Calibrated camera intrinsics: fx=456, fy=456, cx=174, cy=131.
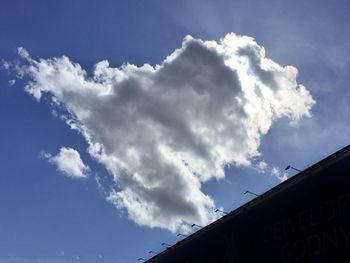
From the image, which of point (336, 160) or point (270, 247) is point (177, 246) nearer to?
point (270, 247)

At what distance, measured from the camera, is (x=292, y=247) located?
20234mm

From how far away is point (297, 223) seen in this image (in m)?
20.5

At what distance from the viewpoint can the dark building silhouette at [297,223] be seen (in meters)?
18.5

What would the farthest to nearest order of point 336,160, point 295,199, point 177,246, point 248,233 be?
point 177,246
point 248,233
point 295,199
point 336,160

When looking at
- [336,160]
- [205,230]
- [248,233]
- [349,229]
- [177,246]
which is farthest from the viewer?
[177,246]

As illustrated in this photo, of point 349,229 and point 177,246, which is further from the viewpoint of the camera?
point 177,246

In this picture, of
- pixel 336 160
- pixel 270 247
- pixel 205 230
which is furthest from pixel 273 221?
pixel 205 230

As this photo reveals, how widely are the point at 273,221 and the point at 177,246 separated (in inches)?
466

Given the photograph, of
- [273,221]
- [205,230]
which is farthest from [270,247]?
[205,230]

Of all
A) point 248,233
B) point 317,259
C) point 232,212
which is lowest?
point 317,259

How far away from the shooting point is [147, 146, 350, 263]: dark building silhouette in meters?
18.5

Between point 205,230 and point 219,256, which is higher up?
point 205,230

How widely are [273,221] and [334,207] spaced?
12.6ft

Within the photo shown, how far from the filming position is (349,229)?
17734mm
